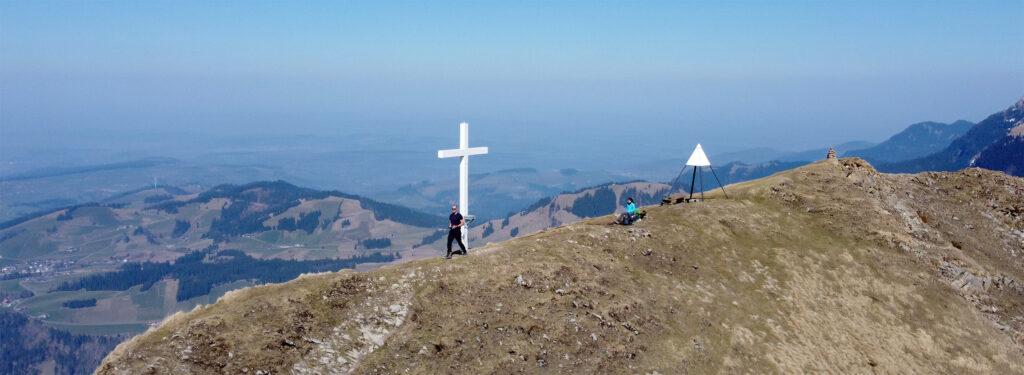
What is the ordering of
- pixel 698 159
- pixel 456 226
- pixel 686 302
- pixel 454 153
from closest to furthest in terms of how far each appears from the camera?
pixel 456 226 < pixel 686 302 < pixel 454 153 < pixel 698 159

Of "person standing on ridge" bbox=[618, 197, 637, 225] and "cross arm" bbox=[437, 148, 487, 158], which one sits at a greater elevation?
"cross arm" bbox=[437, 148, 487, 158]

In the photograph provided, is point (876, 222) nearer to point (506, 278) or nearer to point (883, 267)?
point (883, 267)

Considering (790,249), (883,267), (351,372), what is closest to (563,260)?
(351,372)

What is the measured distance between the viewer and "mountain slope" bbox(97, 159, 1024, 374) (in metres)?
26.6

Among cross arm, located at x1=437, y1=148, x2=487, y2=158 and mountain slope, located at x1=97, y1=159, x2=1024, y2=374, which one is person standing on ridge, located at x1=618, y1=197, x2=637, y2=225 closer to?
mountain slope, located at x1=97, y1=159, x2=1024, y2=374

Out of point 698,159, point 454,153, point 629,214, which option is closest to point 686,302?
point 629,214

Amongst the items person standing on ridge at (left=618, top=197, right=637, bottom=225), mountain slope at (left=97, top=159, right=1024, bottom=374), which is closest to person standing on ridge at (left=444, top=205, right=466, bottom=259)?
mountain slope at (left=97, top=159, right=1024, bottom=374)

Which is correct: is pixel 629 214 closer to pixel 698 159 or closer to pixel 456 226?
pixel 698 159

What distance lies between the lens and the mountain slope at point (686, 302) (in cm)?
2658

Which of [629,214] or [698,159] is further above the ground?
[698,159]

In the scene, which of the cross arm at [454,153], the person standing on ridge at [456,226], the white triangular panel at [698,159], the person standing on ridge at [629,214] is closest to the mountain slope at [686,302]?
the person standing on ridge at [456,226]

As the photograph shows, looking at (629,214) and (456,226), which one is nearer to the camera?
(456,226)

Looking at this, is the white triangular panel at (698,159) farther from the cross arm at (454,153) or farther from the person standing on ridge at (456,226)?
the person standing on ridge at (456,226)

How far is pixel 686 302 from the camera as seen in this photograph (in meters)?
35.9
